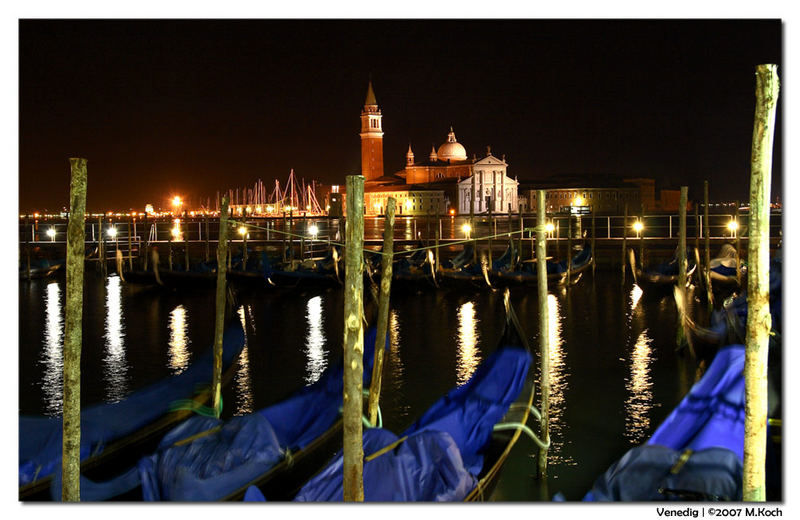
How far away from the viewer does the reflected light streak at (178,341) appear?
6.21 m

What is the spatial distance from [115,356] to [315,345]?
1600 mm

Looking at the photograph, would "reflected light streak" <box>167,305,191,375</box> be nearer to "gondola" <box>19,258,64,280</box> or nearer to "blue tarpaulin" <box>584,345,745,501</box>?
"blue tarpaulin" <box>584,345,745,501</box>

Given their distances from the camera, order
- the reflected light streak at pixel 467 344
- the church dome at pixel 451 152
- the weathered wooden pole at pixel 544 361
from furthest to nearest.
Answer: the church dome at pixel 451 152 < the reflected light streak at pixel 467 344 < the weathered wooden pole at pixel 544 361

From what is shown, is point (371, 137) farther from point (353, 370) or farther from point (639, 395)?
point (353, 370)

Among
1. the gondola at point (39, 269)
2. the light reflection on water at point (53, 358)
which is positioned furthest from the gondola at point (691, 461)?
the gondola at point (39, 269)

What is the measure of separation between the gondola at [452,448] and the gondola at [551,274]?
682cm

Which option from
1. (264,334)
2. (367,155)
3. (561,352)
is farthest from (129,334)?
(367,155)

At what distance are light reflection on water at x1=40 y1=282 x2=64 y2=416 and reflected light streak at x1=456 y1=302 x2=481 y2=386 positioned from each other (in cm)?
252

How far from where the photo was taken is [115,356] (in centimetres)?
652

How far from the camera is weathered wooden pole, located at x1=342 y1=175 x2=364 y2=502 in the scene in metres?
2.62

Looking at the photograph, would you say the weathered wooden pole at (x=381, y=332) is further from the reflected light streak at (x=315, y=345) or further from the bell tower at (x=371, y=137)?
the bell tower at (x=371, y=137)

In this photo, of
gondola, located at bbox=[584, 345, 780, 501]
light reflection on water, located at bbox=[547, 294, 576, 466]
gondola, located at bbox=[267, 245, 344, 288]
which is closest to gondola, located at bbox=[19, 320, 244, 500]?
light reflection on water, located at bbox=[547, 294, 576, 466]

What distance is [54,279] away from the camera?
1311cm

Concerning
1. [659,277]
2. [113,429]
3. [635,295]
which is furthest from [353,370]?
[659,277]
